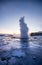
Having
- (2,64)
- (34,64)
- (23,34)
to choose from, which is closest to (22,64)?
(34,64)

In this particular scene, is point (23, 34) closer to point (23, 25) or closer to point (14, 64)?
point (23, 25)

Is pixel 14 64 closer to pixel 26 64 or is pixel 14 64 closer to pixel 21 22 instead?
pixel 26 64

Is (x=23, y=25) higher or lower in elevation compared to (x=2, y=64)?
higher

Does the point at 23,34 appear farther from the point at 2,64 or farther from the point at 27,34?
the point at 2,64

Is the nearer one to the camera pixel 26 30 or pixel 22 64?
pixel 22 64

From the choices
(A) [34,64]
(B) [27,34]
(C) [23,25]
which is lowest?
(A) [34,64]

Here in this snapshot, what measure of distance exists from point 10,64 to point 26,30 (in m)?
6.46

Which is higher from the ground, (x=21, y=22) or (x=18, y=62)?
(x=21, y=22)

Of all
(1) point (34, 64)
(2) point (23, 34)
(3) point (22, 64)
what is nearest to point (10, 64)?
(3) point (22, 64)

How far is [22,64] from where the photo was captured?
2.71 meters

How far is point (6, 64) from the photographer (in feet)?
8.86

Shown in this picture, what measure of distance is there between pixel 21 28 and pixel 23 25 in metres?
0.33

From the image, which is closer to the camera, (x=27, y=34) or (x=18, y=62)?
(x=18, y=62)

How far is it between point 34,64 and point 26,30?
21.1 feet
